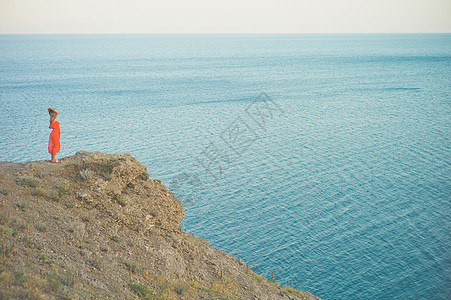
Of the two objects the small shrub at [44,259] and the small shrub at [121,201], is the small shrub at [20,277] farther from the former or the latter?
the small shrub at [121,201]

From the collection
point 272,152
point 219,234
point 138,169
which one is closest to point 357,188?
point 272,152

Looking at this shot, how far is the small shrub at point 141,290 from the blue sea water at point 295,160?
15.2 m

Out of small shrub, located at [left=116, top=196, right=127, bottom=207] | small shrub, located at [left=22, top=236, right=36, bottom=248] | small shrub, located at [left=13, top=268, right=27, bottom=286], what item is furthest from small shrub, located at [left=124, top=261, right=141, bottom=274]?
small shrub, located at [left=13, top=268, right=27, bottom=286]

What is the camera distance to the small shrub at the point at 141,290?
49.3 feet

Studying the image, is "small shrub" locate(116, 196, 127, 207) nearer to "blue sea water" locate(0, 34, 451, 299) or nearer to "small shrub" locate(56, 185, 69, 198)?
"small shrub" locate(56, 185, 69, 198)

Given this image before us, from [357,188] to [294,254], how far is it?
16.0 m

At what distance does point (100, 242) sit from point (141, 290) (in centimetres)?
342

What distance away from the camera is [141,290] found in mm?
15242

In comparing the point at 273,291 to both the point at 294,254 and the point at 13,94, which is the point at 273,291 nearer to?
A: the point at 294,254

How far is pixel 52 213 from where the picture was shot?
672 inches

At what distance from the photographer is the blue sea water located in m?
30.8

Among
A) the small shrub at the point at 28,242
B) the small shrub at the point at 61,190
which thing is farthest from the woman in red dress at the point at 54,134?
the small shrub at the point at 28,242

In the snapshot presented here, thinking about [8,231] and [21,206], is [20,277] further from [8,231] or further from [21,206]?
[21,206]

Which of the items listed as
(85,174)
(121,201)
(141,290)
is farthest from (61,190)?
(141,290)
